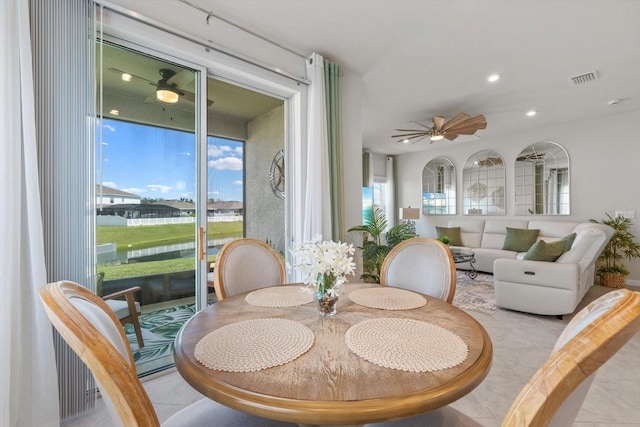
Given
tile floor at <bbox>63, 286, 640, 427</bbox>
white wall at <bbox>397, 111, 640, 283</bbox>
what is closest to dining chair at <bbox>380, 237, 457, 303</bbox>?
tile floor at <bbox>63, 286, 640, 427</bbox>

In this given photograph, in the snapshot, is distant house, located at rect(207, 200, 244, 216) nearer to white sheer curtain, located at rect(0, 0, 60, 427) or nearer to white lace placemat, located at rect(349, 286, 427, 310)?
white sheer curtain, located at rect(0, 0, 60, 427)

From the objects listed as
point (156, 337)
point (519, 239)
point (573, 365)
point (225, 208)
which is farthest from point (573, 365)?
point (519, 239)

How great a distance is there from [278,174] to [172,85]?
1.15 m

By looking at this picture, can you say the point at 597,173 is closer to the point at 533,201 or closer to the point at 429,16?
the point at 533,201

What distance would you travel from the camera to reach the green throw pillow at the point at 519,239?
5.04 meters

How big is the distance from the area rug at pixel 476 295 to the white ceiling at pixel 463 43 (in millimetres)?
2649

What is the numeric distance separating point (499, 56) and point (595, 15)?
28.1 inches

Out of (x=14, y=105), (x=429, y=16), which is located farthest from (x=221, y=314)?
(x=429, y=16)

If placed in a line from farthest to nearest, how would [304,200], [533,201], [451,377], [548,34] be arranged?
[533,201] < [304,200] < [548,34] < [451,377]

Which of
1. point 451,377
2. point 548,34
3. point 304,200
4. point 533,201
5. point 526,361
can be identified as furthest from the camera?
point 533,201

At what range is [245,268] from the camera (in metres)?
1.79

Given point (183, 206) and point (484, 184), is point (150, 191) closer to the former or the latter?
point (183, 206)

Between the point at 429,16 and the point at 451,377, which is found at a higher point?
the point at 429,16

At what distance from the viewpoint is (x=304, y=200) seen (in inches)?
111
